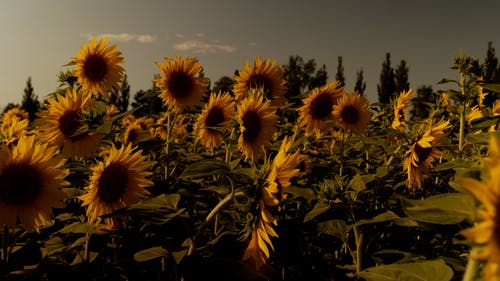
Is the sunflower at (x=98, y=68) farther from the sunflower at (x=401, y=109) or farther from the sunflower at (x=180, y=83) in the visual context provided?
the sunflower at (x=401, y=109)

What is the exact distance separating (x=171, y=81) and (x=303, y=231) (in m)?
2.44

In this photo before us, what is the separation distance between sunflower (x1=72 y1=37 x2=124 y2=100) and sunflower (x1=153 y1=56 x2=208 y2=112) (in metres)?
0.47

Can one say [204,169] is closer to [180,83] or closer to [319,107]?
[180,83]

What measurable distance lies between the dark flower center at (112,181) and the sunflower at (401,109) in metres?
4.32

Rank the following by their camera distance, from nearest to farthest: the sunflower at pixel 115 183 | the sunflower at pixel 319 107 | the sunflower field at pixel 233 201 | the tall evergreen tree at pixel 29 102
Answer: the sunflower field at pixel 233 201, the sunflower at pixel 115 183, the sunflower at pixel 319 107, the tall evergreen tree at pixel 29 102

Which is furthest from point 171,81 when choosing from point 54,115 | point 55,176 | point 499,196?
point 499,196

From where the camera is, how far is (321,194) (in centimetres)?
251

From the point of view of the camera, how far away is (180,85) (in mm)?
4395

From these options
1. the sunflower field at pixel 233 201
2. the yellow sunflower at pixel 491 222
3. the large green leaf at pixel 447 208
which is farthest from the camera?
the sunflower field at pixel 233 201

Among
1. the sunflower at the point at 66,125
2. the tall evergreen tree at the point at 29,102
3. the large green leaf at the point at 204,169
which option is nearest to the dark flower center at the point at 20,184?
the large green leaf at the point at 204,169

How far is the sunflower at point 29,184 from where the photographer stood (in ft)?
7.00

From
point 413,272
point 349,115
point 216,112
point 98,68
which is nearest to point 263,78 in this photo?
point 216,112

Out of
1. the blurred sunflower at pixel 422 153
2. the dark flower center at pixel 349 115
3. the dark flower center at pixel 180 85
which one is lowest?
the blurred sunflower at pixel 422 153

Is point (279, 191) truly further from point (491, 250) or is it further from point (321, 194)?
point (491, 250)
